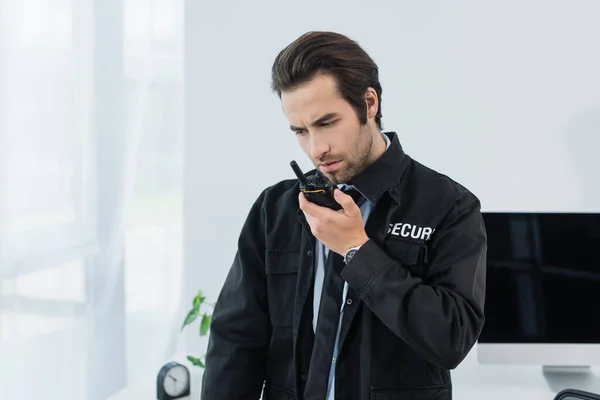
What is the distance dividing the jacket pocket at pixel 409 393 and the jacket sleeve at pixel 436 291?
0.10 m

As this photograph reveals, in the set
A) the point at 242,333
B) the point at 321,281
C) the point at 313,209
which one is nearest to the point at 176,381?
the point at 242,333

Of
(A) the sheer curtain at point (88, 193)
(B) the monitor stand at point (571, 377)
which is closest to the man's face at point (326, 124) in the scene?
(A) the sheer curtain at point (88, 193)

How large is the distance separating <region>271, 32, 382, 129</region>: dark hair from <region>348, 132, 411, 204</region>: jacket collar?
3.3 inches

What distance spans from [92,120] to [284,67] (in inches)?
38.5

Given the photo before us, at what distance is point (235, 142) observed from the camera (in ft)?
8.23

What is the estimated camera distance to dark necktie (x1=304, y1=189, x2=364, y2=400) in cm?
120

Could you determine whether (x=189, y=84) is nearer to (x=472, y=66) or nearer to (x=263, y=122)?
(x=263, y=122)

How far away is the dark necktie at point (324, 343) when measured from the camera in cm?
120

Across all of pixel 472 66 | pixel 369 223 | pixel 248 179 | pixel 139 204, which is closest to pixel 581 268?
pixel 472 66

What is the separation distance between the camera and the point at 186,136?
254 cm

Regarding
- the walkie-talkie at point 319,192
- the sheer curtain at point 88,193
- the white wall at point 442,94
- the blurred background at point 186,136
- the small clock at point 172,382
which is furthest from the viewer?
the white wall at point 442,94

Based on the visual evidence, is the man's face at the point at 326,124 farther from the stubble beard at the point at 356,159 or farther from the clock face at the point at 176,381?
the clock face at the point at 176,381

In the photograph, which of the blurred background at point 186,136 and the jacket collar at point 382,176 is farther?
the blurred background at point 186,136

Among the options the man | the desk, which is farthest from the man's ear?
the desk
